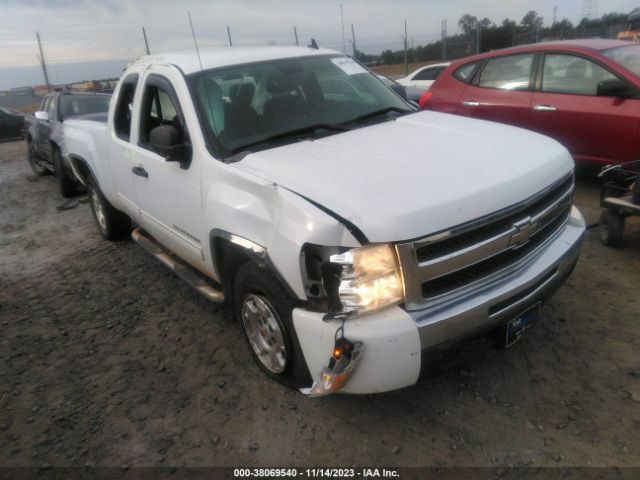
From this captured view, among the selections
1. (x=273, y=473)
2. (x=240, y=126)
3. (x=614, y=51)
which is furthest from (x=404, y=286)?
(x=614, y=51)

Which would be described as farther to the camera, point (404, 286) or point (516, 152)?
point (516, 152)

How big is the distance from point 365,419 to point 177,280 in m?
2.56

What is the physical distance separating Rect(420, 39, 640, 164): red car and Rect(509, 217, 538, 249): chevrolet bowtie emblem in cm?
345

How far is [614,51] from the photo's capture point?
5.61m

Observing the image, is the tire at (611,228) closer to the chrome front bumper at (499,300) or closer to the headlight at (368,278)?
the chrome front bumper at (499,300)

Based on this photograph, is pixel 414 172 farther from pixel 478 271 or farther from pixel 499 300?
pixel 499 300

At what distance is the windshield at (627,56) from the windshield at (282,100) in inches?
122

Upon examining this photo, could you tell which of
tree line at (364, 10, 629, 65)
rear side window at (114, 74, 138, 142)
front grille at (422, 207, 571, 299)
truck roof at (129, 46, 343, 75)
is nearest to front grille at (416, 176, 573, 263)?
front grille at (422, 207, 571, 299)

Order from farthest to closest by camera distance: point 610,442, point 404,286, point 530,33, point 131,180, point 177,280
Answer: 1. point 530,33
2. point 177,280
3. point 131,180
4. point 610,442
5. point 404,286

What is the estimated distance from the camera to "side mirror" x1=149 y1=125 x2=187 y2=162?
3.02 meters

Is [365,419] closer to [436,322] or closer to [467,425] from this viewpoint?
[467,425]

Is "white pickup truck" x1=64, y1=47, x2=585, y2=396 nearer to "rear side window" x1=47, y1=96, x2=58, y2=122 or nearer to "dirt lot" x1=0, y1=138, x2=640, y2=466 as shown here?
"dirt lot" x1=0, y1=138, x2=640, y2=466

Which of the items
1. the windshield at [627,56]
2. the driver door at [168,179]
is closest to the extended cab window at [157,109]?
the driver door at [168,179]

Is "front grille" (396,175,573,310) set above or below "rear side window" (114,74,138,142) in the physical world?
below
